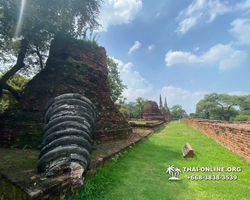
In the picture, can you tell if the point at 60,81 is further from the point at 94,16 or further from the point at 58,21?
the point at 94,16

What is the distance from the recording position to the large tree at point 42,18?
180 inches

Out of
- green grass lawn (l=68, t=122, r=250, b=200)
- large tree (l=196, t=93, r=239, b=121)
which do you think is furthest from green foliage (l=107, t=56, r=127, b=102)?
large tree (l=196, t=93, r=239, b=121)

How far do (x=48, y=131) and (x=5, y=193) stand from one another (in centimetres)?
102

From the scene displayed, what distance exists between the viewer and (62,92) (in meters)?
5.28

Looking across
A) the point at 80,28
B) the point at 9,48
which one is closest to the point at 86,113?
the point at 80,28

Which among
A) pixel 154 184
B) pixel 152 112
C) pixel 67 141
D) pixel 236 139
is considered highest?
pixel 152 112

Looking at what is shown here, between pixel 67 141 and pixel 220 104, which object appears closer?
pixel 67 141

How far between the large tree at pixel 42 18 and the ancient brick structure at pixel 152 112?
1627cm

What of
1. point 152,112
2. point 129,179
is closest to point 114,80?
point 152,112

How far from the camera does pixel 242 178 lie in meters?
2.96

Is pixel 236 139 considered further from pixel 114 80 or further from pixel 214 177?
pixel 114 80

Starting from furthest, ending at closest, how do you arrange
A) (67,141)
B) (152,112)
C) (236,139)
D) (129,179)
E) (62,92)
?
(152,112) < (62,92) < (236,139) < (129,179) < (67,141)

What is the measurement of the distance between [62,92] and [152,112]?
17.8m

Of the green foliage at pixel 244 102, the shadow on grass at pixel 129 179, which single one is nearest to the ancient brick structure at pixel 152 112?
the shadow on grass at pixel 129 179
